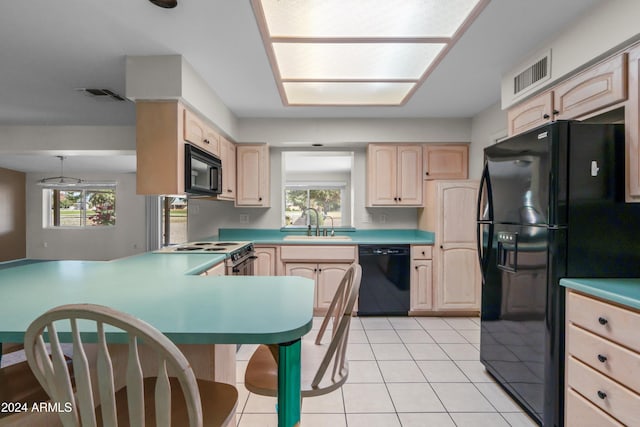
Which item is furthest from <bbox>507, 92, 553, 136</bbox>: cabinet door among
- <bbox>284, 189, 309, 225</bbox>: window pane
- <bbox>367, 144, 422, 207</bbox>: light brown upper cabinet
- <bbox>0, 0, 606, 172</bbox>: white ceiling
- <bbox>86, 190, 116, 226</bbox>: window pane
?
<bbox>86, 190, 116, 226</bbox>: window pane

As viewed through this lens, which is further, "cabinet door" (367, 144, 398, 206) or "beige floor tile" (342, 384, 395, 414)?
"cabinet door" (367, 144, 398, 206)

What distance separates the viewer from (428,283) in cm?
361

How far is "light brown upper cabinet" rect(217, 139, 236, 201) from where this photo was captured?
345 cm

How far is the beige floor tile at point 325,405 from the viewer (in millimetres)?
1955

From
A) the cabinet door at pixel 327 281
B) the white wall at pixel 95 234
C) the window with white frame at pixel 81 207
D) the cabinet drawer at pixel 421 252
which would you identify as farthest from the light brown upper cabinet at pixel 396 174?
the window with white frame at pixel 81 207

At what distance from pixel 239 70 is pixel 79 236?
320 inches

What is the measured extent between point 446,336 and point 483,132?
2.19m

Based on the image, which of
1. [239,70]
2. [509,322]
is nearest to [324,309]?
[509,322]

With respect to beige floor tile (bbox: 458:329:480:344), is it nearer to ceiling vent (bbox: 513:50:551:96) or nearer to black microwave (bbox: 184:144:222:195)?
ceiling vent (bbox: 513:50:551:96)

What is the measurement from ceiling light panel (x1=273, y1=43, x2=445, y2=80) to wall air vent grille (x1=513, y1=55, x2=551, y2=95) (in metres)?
0.64

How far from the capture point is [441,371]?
2.42m

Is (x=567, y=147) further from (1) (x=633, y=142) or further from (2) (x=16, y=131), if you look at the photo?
(2) (x=16, y=131)

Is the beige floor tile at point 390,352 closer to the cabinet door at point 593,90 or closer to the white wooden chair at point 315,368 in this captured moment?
the white wooden chair at point 315,368

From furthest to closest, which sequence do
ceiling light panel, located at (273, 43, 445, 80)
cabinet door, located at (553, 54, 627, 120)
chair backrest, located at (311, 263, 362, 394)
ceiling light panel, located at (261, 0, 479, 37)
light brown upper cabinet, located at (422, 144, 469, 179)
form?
light brown upper cabinet, located at (422, 144, 469, 179)
ceiling light panel, located at (273, 43, 445, 80)
ceiling light panel, located at (261, 0, 479, 37)
cabinet door, located at (553, 54, 627, 120)
chair backrest, located at (311, 263, 362, 394)
